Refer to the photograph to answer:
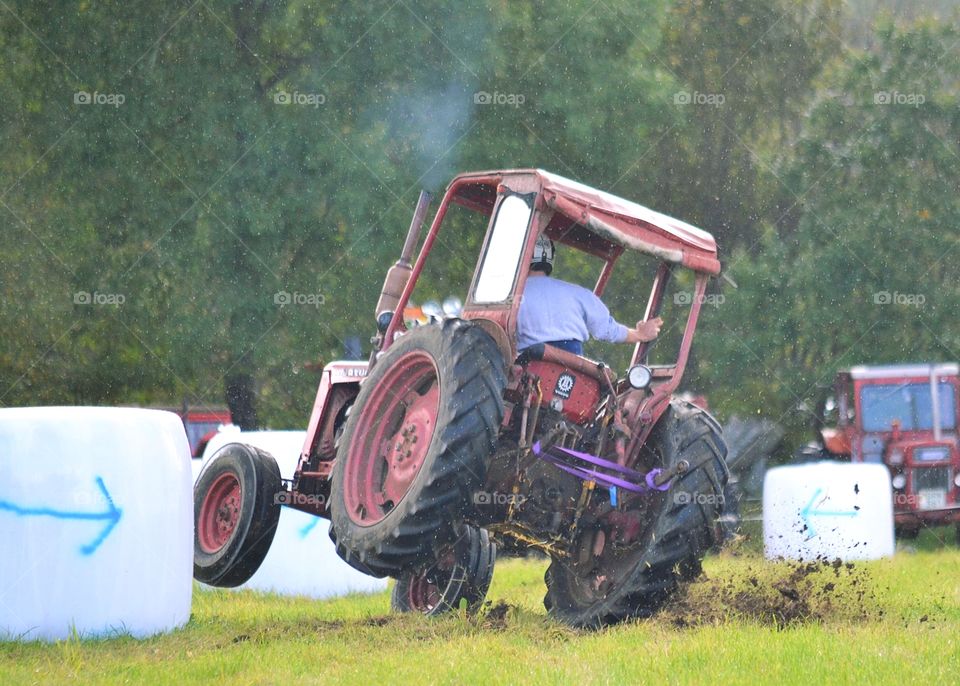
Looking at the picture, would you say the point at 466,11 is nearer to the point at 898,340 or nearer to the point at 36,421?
the point at 898,340

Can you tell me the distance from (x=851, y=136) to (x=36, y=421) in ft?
→ 54.2

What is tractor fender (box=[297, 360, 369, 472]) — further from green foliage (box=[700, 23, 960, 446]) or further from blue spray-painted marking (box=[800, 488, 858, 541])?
green foliage (box=[700, 23, 960, 446])

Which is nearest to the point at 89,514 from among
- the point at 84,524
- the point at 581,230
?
the point at 84,524

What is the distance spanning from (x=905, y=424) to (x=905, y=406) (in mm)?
225

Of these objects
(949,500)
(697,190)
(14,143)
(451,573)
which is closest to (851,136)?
(697,190)

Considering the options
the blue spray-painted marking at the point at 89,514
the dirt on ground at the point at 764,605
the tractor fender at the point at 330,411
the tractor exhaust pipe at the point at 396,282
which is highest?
the tractor exhaust pipe at the point at 396,282

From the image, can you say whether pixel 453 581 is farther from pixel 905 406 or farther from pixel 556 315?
pixel 905 406

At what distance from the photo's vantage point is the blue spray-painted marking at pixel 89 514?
22.6ft

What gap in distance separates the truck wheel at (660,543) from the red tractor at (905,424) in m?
9.91

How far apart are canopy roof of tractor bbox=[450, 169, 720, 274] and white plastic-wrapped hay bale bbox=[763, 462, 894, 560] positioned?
5.11m

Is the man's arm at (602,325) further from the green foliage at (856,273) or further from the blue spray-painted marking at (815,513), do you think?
the green foliage at (856,273)

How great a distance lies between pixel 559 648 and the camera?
6680 mm

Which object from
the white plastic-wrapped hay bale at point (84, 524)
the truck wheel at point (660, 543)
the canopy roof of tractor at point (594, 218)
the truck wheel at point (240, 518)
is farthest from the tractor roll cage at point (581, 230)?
the white plastic-wrapped hay bale at point (84, 524)

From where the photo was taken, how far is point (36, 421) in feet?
23.0
